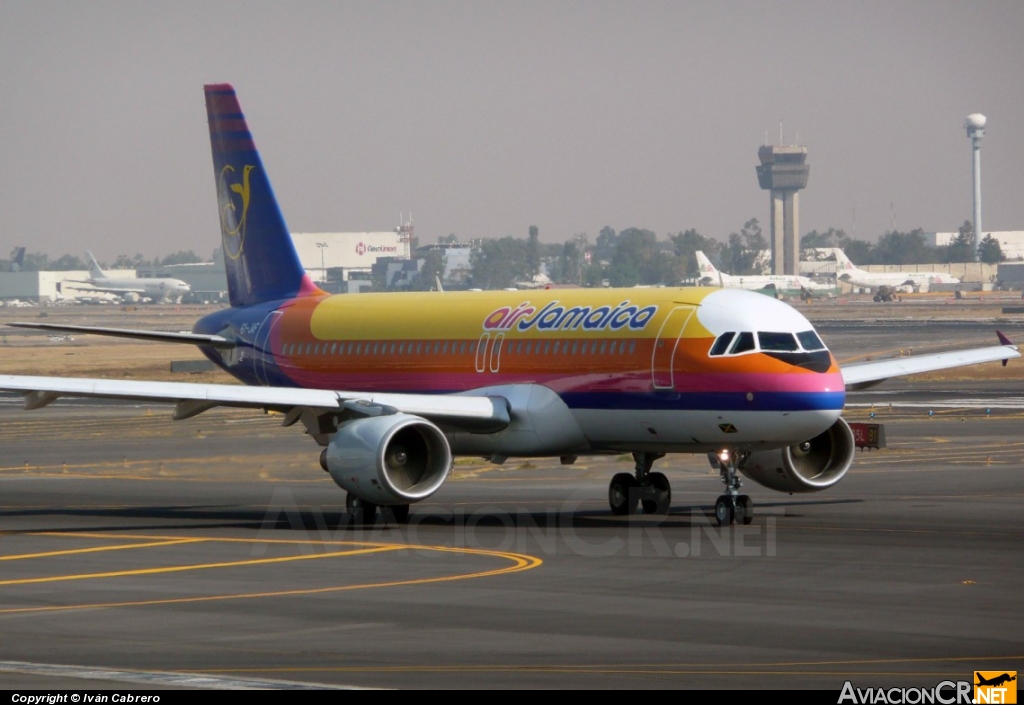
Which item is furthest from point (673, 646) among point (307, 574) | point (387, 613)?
point (307, 574)

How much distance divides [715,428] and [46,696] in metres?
19.3

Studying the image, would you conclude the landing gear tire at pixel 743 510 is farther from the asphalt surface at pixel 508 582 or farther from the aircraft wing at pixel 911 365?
the aircraft wing at pixel 911 365

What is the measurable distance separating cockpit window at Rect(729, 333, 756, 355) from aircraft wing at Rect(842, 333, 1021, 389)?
528cm

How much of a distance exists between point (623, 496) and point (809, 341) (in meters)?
5.68

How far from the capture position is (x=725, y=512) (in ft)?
106

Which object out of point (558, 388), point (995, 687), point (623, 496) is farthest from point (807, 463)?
→ point (995, 687)

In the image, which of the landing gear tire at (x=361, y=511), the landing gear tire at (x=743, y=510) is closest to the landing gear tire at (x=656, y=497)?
the landing gear tire at (x=743, y=510)

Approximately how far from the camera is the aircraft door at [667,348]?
33094mm

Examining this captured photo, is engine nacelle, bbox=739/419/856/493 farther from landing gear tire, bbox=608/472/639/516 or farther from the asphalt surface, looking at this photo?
landing gear tire, bbox=608/472/639/516

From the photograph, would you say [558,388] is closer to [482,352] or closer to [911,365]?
[482,352]

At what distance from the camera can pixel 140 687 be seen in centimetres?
1577

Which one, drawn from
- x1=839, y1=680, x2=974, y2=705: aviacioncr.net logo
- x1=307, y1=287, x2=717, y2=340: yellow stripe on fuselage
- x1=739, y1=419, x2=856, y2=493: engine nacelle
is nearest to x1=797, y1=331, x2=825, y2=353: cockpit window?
x1=307, y1=287, x2=717, y2=340: yellow stripe on fuselage

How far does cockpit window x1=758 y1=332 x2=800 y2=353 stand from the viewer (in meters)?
32.2

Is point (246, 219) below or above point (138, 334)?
above
